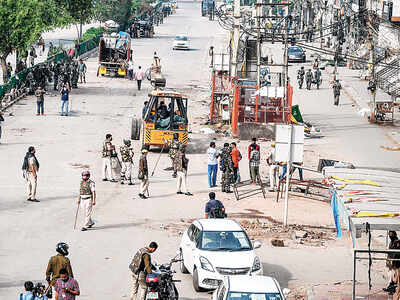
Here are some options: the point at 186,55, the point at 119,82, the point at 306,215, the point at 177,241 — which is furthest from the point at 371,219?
the point at 186,55

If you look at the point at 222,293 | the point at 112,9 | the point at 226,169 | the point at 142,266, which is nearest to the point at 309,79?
the point at 226,169

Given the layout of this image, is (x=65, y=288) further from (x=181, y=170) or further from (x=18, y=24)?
(x=18, y=24)

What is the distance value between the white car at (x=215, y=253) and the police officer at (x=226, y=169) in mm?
8101

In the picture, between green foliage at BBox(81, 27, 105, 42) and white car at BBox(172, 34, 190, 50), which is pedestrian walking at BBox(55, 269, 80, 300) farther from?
white car at BBox(172, 34, 190, 50)

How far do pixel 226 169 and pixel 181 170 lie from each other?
1.54m

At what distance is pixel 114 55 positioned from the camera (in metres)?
59.6

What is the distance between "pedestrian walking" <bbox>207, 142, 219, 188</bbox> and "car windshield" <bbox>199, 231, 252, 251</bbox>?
369 inches

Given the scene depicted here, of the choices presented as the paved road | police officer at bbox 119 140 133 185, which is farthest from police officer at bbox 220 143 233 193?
police officer at bbox 119 140 133 185

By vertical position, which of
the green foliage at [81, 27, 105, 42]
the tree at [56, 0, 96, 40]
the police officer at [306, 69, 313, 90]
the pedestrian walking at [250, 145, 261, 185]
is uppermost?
the tree at [56, 0, 96, 40]

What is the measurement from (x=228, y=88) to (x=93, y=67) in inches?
934

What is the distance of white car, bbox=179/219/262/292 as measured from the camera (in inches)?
667

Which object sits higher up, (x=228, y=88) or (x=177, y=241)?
(x=228, y=88)

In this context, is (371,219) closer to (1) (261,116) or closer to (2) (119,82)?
(1) (261,116)

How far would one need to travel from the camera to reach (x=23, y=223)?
22406 mm
